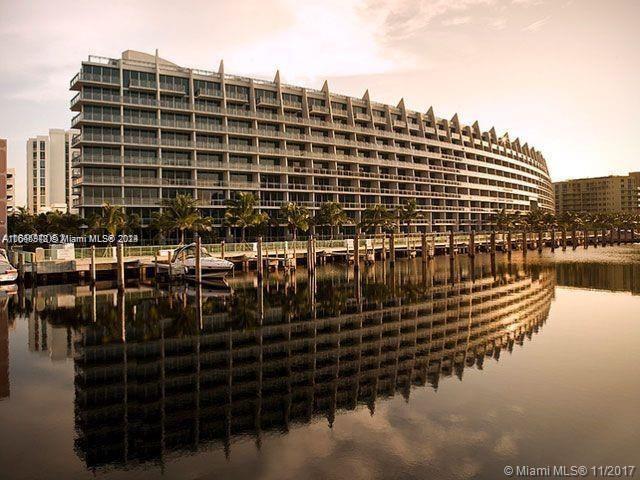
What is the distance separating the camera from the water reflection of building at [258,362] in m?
15.8

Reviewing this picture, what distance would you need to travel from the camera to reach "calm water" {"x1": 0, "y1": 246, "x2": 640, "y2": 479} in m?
13.7

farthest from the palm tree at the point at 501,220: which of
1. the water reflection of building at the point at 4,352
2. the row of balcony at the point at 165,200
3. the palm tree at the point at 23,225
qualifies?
the water reflection of building at the point at 4,352

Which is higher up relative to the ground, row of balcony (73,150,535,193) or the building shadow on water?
row of balcony (73,150,535,193)

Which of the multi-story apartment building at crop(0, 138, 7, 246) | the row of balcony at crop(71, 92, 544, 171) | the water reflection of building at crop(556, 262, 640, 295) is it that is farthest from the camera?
the multi-story apartment building at crop(0, 138, 7, 246)

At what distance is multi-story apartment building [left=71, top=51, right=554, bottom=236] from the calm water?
46.3 m

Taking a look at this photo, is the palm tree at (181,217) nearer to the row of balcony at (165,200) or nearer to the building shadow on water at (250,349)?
the row of balcony at (165,200)

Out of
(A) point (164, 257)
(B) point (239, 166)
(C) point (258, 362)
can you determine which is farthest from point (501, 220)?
(C) point (258, 362)

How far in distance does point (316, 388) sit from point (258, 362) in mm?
4451

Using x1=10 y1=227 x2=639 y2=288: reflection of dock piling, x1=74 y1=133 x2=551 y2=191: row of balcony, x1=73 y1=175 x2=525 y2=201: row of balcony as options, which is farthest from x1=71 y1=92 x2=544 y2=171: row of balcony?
x1=10 y1=227 x2=639 y2=288: reflection of dock piling

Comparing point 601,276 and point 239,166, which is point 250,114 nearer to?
point 239,166

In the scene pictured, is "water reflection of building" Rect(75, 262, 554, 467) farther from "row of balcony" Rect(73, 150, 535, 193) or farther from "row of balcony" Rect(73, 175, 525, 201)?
"row of balcony" Rect(73, 150, 535, 193)

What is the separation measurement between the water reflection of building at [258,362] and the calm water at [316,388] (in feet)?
0.32

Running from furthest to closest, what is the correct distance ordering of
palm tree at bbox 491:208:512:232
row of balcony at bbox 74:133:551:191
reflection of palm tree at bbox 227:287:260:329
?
1. palm tree at bbox 491:208:512:232
2. row of balcony at bbox 74:133:551:191
3. reflection of palm tree at bbox 227:287:260:329

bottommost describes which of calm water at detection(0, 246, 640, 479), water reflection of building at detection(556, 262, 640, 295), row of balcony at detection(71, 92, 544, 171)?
calm water at detection(0, 246, 640, 479)
